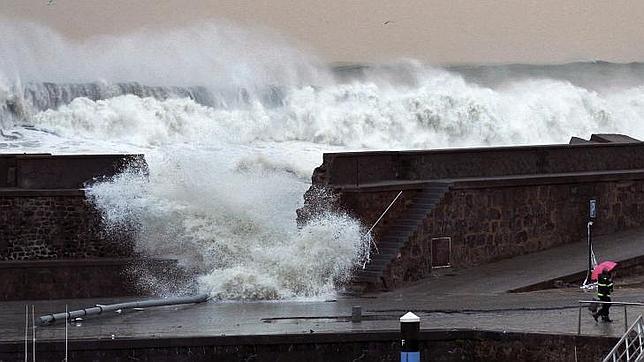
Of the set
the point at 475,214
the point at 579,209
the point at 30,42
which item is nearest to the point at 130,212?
the point at 475,214

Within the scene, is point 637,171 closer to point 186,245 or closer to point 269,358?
point 186,245

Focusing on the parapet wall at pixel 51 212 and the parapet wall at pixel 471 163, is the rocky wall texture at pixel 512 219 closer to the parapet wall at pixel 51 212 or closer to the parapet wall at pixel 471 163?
the parapet wall at pixel 471 163

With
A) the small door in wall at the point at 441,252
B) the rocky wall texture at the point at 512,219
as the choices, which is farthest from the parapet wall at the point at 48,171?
the small door in wall at the point at 441,252

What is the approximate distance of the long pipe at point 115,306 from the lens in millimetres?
16984

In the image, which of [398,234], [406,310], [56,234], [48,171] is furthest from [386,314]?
[48,171]

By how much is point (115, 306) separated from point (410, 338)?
16.5ft

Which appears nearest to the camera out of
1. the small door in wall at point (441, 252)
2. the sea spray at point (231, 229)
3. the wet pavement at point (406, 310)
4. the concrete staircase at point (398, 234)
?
the wet pavement at point (406, 310)

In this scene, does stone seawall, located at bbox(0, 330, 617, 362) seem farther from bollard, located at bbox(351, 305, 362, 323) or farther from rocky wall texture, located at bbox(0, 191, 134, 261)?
rocky wall texture, located at bbox(0, 191, 134, 261)

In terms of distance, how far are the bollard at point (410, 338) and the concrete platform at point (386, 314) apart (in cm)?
145

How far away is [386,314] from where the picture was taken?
1736 cm

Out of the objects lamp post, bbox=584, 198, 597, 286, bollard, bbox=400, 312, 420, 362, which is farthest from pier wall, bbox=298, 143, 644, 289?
bollard, bbox=400, 312, 420, 362

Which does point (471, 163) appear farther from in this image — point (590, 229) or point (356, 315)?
point (356, 315)

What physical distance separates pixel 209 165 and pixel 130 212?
1.64 m

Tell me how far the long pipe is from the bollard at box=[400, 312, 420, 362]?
14.5 ft
